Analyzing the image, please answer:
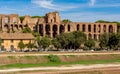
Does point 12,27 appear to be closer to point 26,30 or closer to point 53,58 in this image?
point 26,30

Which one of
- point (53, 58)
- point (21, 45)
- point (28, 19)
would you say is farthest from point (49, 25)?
point (53, 58)

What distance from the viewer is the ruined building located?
12419cm

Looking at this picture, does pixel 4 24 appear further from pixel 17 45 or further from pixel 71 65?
pixel 71 65

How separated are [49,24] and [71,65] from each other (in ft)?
214

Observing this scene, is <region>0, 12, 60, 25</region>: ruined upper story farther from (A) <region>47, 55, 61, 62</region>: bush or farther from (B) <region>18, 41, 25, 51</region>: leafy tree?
(A) <region>47, 55, 61, 62</region>: bush

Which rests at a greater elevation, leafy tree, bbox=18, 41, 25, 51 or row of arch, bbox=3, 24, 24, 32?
row of arch, bbox=3, 24, 24, 32

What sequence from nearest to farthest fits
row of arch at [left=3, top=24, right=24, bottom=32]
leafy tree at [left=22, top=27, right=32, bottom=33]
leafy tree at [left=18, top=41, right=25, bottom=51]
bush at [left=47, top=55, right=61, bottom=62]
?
bush at [left=47, top=55, right=61, bottom=62] < leafy tree at [left=18, top=41, right=25, bottom=51] < leafy tree at [left=22, top=27, right=32, bottom=33] < row of arch at [left=3, top=24, right=24, bottom=32]

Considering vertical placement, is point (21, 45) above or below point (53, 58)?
above

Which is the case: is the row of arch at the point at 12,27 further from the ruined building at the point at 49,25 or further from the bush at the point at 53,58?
the bush at the point at 53,58

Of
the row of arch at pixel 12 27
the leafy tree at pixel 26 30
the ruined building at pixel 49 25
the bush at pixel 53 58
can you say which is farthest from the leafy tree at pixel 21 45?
the row of arch at pixel 12 27

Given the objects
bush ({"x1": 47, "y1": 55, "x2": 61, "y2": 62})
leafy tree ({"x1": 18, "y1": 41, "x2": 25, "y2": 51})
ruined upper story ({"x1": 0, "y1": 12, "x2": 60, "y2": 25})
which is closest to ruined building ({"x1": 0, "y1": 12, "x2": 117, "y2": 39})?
ruined upper story ({"x1": 0, "y1": 12, "x2": 60, "y2": 25})

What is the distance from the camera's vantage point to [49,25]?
125 metres

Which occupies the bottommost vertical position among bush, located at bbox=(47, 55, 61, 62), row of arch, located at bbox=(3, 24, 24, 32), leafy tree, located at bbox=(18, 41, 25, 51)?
bush, located at bbox=(47, 55, 61, 62)

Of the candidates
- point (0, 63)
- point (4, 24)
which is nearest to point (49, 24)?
point (4, 24)
